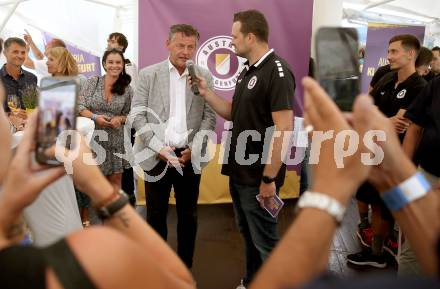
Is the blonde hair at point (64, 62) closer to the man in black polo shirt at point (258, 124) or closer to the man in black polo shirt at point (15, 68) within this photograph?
the man in black polo shirt at point (15, 68)

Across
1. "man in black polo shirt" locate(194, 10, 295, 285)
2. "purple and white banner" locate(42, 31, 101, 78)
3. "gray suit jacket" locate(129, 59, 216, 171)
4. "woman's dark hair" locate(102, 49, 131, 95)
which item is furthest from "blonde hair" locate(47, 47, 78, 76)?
"purple and white banner" locate(42, 31, 101, 78)

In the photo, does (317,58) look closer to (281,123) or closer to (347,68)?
(347,68)

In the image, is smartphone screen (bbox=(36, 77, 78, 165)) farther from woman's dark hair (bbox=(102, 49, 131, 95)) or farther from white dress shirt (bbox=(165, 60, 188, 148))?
woman's dark hair (bbox=(102, 49, 131, 95))

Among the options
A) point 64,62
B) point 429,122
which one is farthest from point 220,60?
point 429,122

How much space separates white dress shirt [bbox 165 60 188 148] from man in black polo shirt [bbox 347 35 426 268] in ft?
4.72

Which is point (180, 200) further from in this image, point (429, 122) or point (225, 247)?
point (429, 122)

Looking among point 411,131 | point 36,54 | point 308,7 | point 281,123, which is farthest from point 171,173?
point 36,54

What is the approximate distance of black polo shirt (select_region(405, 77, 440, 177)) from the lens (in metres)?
1.89

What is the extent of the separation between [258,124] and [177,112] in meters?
0.60

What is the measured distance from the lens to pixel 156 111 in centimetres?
241

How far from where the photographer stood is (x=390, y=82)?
9.95 feet

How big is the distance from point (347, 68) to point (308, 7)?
307 cm

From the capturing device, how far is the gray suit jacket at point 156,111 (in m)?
2.40

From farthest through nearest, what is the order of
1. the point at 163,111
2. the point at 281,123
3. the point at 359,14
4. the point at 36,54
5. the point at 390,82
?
the point at 359,14 → the point at 36,54 → the point at 390,82 → the point at 163,111 → the point at 281,123
